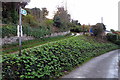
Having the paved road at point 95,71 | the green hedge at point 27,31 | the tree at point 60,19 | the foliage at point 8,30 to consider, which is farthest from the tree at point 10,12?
the tree at point 60,19

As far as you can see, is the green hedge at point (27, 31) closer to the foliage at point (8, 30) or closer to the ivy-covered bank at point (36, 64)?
the foliage at point (8, 30)

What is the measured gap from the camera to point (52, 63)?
4.59m

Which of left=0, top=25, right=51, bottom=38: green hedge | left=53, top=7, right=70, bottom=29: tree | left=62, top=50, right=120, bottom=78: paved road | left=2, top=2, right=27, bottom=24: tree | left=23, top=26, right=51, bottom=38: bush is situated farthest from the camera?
left=53, top=7, right=70, bottom=29: tree

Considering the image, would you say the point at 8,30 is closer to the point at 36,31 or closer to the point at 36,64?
the point at 36,31

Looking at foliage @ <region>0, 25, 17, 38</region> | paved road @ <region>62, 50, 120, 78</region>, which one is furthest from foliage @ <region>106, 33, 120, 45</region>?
foliage @ <region>0, 25, 17, 38</region>

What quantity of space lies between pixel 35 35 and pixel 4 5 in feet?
12.1

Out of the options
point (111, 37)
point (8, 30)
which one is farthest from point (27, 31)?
point (111, 37)

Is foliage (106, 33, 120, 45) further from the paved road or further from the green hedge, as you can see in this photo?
the paved road

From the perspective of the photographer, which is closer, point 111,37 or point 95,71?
point 95,71

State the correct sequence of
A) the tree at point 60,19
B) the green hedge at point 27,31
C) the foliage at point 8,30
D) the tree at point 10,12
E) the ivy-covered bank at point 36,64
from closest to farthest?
the ivy-covered bank at point 36,64 → the foliage at point 8,30 → the green hedge at point 27,31 → the tree at point 10,12 → the tree at point 60,19

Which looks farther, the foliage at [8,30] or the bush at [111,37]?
the bush at [111,37]

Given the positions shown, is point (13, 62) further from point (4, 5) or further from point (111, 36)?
point (111, 36)

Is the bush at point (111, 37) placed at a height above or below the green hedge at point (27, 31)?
below

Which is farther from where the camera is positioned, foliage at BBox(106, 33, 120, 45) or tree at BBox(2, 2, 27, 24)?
foliage at BBox(106, 33, 120, 45)
